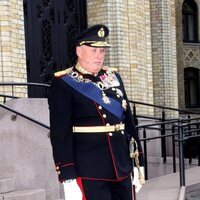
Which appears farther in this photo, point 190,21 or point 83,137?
point 190,21

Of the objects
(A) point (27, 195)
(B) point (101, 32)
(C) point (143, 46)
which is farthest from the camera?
(C) point (143, 46)

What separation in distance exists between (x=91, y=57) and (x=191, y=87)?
16.9m

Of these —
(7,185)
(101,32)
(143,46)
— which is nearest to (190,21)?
(143,46)

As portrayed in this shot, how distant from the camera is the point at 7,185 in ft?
20.2

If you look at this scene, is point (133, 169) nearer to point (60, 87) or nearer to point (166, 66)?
point (60, 87)

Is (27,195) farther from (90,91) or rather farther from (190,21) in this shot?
(190,21)

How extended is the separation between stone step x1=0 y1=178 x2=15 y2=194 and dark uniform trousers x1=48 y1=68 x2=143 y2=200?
2994 mm

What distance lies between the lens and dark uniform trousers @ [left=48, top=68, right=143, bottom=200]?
3227 mm

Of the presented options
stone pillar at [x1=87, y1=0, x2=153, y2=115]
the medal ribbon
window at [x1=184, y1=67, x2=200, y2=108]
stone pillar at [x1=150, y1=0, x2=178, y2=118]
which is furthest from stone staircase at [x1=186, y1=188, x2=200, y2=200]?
window at [x1=184, y1=67, x2=200, y2=108]

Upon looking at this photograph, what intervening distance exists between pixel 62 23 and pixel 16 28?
2.14 m

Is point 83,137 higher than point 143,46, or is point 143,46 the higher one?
point 143,46

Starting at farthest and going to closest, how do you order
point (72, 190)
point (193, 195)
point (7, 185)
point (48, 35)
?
point (48, 35), point (193, 195), point (7, 185), point (72, 190)

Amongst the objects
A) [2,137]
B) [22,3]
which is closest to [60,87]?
[2,137]

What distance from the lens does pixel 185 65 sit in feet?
61.9
